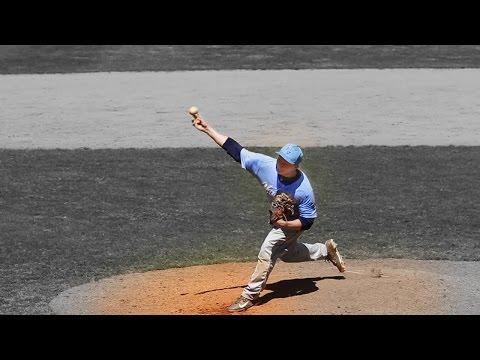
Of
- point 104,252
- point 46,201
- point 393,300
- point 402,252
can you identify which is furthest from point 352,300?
point 46,201

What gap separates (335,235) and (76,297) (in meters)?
3.62

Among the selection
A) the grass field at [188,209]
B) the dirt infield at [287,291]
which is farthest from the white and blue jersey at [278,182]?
the grass field at [188,209]

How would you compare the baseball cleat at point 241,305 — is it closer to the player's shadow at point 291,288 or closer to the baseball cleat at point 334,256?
the player's shadow at point 291,288

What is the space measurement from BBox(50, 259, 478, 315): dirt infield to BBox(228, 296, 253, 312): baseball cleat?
0.07 meters

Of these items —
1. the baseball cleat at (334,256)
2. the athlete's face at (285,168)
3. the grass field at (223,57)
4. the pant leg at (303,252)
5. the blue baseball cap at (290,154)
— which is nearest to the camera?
the blue baseball cap at (290,154)

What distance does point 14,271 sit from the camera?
1143 centimetres

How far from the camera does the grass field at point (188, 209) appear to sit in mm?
11812

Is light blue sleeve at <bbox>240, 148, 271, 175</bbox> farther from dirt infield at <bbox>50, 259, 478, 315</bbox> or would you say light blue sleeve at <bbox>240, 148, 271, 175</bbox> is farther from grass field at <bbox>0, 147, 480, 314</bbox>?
grass field at <bbox>0, 147, 480, 314</bbox>

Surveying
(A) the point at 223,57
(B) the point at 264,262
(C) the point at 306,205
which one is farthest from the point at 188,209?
(A) the point at 223,57

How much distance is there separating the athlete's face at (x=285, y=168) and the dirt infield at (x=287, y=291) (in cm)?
126

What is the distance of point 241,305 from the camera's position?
991 cm

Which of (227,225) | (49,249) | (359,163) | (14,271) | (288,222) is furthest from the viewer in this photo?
(359,163)

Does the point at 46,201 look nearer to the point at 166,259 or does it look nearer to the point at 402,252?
the point at 166,259

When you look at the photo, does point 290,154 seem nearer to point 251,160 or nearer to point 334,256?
point 251,160
